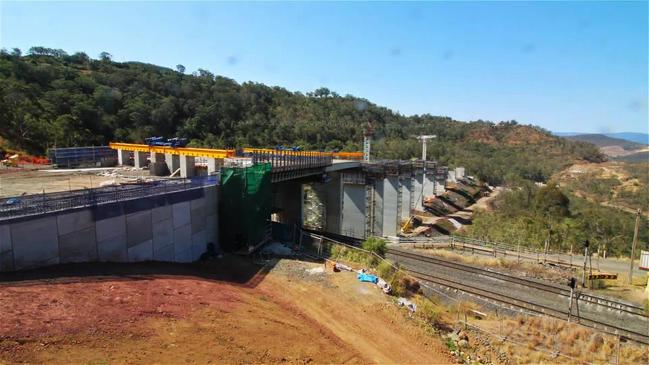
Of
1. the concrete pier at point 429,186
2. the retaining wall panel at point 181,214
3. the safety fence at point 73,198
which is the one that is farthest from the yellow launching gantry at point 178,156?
the concrete pier at point 429,186

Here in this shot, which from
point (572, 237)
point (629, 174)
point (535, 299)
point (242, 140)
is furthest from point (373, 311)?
point (629, 174)

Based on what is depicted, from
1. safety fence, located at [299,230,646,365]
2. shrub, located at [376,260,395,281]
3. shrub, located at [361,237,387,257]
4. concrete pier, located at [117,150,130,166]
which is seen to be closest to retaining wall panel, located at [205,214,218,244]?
safety fence, located at [299,230,646,365]

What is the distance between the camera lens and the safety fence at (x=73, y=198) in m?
12.5

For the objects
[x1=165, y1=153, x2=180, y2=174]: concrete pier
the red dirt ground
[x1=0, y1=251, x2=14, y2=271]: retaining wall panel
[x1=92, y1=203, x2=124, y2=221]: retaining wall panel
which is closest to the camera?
the red dirt ground

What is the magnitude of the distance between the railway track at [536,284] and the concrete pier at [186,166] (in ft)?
69.4

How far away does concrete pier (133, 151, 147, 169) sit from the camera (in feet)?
136

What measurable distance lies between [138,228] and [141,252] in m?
1.17

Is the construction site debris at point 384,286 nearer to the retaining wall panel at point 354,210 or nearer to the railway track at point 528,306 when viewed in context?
the railway track at point 528,306

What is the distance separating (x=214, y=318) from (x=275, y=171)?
18.8 m

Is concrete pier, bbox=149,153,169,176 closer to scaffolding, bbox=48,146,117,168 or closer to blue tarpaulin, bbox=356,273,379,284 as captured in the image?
scaffolding, bbox=48,146,117,168

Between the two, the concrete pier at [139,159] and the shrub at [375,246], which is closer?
the shrub at [375,246]

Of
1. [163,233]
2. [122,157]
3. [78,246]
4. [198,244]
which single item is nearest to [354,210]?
[198,244]

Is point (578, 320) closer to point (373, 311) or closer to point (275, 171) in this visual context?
point (373, 311)

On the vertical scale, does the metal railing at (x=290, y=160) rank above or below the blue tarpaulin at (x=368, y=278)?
above
